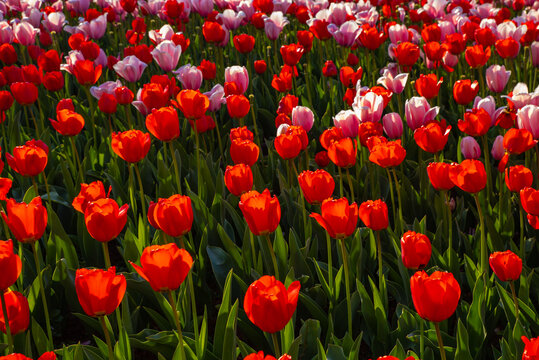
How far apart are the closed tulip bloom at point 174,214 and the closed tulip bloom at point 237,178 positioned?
0.41 meters

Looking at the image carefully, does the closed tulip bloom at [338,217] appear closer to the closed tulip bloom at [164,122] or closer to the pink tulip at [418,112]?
the closed tulip bloom at [164,122]

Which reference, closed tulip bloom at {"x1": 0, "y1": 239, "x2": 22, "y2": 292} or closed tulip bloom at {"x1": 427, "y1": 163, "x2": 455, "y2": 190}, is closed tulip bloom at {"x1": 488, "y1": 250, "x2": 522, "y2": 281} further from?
closed tulip bloom at {"x1": 0, "y1": 239, "x2": 22, "y2": 292}

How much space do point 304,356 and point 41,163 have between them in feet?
3.77

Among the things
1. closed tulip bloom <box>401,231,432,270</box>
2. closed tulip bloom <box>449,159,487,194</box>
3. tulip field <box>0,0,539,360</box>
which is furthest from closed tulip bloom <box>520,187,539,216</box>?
closed tulip bloom <box>401,231,432,270</box>

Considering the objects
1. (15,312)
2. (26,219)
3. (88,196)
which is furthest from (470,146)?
(15,312)

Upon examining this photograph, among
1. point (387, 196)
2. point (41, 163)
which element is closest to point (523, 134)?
point (387, 196)

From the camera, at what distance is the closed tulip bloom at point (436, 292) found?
4.80ft

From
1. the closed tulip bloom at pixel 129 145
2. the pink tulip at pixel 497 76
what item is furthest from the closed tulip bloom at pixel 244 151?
the pink tulip at pixel 497 76

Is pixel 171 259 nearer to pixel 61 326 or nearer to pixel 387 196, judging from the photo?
pixel 61 326

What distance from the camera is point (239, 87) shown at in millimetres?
3361

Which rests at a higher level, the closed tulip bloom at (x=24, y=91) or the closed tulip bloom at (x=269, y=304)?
the closed tulip bloom at (x=269, y=304)

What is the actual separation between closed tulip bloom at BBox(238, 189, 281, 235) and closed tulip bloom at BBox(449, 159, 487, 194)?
23.4 inches

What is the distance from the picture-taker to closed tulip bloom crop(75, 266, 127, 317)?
4.86 ft

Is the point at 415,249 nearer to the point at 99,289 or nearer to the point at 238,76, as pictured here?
the point at 99,289
